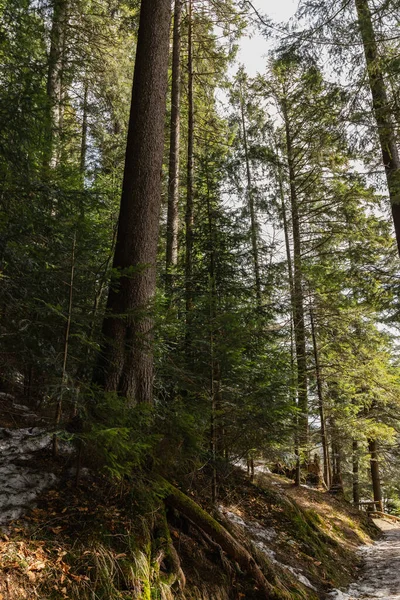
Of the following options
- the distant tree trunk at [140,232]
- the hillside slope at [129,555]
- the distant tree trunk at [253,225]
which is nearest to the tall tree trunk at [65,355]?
the distant tree trunk at [140,232]

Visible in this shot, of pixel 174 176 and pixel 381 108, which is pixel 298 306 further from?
pixel 381 108

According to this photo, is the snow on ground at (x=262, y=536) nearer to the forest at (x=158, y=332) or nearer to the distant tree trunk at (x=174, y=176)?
the forest at (x=158, y=332)

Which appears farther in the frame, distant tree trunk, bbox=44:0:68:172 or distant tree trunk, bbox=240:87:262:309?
distant tree trunk, bbox=240:87:262:309

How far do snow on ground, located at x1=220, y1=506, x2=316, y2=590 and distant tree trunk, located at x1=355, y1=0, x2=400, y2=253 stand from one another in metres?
6.26

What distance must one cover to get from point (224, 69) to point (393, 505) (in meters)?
31.1

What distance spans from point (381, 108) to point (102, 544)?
784 centimetres

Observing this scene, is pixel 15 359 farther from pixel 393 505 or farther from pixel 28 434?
pixel 393 505

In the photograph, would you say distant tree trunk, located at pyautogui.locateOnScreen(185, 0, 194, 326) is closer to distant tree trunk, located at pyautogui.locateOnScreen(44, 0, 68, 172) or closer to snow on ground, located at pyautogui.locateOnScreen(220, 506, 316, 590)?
snow on ground, located at pyautogui.locateOnScreen(220, 506, 316, 590)

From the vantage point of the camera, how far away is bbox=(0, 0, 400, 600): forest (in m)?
3.48

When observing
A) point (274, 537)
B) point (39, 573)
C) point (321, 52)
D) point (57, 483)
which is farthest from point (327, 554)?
point (321, 52)

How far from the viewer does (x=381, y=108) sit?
22.8 ft

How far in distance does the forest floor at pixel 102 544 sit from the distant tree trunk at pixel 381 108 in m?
6.37

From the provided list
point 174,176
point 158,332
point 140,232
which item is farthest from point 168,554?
point 174,176

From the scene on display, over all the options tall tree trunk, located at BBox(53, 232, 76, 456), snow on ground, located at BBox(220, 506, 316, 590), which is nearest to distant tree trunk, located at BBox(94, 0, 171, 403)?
tall tree trunk, located at BBox(53, 232, 76, 456)
